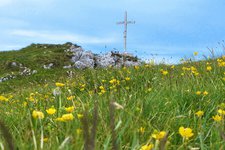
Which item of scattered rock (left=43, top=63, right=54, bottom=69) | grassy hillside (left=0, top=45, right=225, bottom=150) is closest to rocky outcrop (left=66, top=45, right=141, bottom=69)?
scattered rock (left=43, top=63, right=54, bottom=69)

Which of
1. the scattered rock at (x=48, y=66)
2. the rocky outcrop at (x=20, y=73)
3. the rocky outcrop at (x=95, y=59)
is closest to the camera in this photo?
the rocky outcrop at (x=20, y=73)

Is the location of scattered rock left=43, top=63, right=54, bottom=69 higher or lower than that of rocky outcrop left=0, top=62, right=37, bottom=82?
higher

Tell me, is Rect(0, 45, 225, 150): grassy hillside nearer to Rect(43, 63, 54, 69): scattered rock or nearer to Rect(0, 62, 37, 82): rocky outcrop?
Rect(0, 62, 37, 82): rocky outcrop

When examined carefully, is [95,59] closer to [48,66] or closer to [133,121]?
[48,66]

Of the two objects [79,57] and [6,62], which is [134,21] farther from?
[6,62]

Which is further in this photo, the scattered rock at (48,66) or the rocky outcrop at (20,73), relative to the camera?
the scattered rock at (48,66)

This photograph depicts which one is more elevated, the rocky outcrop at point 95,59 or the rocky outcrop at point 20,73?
the rocky outcrop at point 95,59

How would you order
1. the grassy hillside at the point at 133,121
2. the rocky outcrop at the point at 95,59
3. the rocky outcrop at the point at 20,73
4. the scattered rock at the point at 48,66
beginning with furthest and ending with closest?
the scattered rock at the point at 48,66
the rocky outcrop at the point at 95,59
the rocky outcrop at the point at 20,73
the grassy hillside at the point at 133,121

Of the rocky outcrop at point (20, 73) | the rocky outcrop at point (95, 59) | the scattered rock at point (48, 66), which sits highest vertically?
the rocky outcrop at point (95, 59)

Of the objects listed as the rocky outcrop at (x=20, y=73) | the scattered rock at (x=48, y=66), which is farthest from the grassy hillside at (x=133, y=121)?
the scattered rock at (x=48, y=66)

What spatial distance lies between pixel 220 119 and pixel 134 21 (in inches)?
1369

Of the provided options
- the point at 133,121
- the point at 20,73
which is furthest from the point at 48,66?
the point at 133,121

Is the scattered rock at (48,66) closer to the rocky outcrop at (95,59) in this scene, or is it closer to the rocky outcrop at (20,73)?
the rocky outcrop at (20,73)

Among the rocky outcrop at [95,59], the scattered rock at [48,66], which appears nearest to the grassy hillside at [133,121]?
the rocky outcrop at [95,59]
